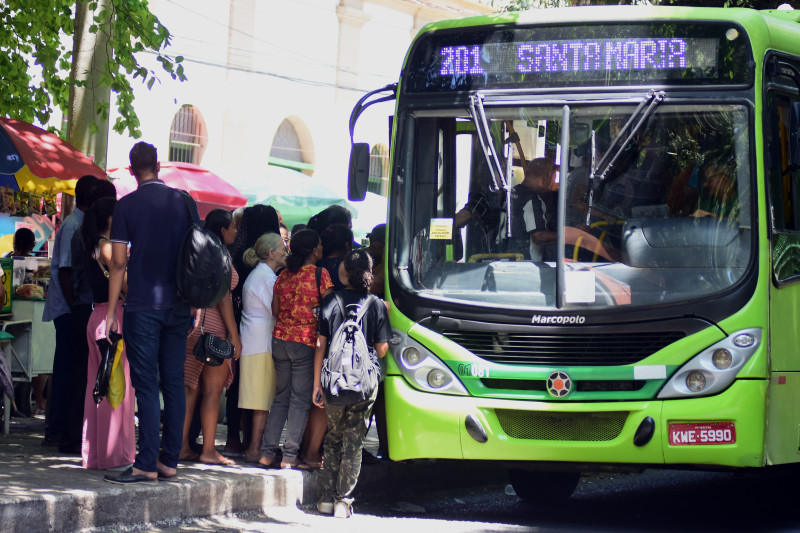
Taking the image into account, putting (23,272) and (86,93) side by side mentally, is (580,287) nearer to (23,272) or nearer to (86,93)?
(23,272)

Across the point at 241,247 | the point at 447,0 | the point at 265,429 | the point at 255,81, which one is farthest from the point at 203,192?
the point at 447,0

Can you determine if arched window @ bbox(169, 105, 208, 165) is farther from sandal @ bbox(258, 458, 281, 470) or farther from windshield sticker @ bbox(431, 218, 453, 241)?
windshield sticker @ bbox(431, 218, 453, 241)

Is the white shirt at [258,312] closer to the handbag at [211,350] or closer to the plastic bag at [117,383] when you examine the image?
the handbag at [211,350]

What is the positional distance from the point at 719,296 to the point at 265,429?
10.5ft

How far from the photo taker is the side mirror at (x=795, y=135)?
23.7 feet

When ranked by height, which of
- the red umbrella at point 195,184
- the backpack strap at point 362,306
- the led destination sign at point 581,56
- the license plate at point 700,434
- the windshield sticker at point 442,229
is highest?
the led destination sign at point 581,56

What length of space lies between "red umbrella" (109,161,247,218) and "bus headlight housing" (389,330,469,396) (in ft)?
24.4

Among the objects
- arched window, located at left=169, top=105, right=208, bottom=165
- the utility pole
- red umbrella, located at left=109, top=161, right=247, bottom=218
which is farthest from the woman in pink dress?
arched window, located at left=169, top=105, right=208, bottom=165

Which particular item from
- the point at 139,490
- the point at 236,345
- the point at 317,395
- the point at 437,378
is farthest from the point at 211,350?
the point at 437,378

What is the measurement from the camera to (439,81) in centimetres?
798

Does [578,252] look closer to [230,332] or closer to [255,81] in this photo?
[230,332]

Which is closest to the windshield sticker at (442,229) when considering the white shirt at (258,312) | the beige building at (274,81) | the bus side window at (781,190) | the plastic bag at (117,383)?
the white shirt at (258,312)

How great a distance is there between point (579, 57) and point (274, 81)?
66.0 ft

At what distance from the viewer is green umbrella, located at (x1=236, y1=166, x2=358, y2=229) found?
1702cm
